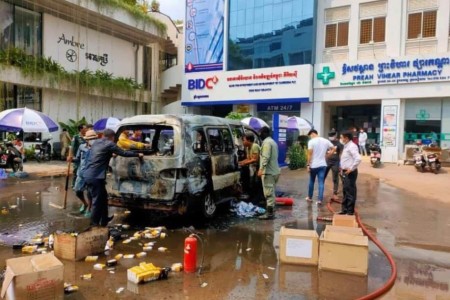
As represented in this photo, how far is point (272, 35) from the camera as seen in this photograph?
23.6 m

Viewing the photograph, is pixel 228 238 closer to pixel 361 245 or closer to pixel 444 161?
pixel 361 245

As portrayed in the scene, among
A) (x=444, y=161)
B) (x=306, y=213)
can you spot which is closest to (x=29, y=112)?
(x=306, y=213)

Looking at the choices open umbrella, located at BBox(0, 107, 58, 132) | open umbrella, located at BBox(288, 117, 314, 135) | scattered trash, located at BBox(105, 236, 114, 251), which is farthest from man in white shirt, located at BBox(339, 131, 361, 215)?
open umbrella, located at BBox(288, 117, 314, 135)

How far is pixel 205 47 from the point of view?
85.4ft

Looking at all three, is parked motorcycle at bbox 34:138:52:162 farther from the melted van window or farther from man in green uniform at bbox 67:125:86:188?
the melted van window

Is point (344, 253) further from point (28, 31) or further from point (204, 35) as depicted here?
point (204, 35)

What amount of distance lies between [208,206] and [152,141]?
1637 mm

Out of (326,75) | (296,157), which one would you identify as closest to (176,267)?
(296,157)

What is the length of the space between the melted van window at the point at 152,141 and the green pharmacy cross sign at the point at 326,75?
52.9 ft

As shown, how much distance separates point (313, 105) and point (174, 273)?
19355 mm

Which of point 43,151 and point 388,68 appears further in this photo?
point 388,68

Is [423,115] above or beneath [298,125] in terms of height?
above

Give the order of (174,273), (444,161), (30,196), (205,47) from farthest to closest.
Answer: (205,47), (444,161), (30,196), (174,273)

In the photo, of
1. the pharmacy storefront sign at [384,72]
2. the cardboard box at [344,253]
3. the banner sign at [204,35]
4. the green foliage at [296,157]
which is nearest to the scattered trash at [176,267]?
the cardboard box at [344,253]
